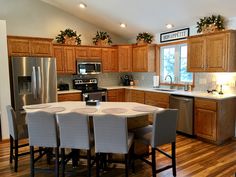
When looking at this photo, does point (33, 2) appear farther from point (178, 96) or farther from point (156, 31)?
point (178, 96)

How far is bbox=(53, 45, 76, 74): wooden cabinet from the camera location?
18.0 ft

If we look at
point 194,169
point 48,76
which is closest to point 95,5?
point 48,76

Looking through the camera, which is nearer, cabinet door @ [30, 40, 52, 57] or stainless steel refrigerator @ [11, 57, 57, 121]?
stainless steel refrigerator @ [11, 57, 57, 121]

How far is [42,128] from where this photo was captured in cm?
268

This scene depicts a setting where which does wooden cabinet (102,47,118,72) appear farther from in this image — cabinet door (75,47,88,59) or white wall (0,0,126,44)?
white wall (0,0,126,44)

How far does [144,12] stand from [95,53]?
189cm

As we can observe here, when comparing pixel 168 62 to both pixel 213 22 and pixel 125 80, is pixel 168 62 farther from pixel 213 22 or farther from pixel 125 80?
pixel 213 22

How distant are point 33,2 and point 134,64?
3.25m

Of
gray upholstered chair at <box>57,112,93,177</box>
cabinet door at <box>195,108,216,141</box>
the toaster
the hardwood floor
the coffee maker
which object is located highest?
the coffee maker

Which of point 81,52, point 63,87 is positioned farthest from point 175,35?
point 63,87

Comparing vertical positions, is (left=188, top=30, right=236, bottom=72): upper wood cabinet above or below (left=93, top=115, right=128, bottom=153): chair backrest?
above

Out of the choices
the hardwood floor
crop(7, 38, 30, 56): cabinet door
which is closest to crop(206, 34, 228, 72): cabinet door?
the hardwood floor

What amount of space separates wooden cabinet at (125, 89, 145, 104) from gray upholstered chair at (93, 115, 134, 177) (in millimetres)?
3245

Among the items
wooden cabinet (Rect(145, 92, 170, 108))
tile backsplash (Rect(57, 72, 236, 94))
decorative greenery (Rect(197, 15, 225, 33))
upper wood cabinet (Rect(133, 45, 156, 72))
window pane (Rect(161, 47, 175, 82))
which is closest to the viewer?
decorative greenery (Rect(197, 15, 225, 33))
